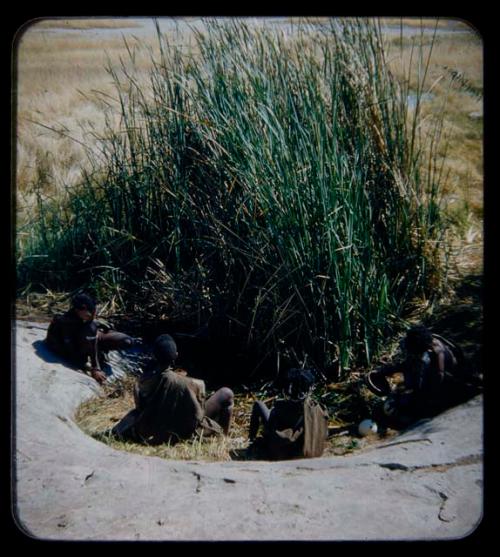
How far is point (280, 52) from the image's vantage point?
16.3 feet

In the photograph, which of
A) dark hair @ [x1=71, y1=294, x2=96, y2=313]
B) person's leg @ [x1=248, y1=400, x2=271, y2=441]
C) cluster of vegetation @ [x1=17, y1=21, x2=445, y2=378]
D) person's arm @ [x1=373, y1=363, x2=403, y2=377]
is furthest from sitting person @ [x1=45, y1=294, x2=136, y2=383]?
person's arm @ [x1=373, y1=363, x2=403, y2=377]

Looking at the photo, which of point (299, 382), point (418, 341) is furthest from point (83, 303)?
point (418, 341)

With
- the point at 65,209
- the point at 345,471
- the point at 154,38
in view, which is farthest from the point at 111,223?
the point at 345,471

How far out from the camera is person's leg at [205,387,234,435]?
4453mm

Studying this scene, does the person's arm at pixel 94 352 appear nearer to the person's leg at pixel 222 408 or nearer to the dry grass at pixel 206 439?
the dry grass at pixel 206 439

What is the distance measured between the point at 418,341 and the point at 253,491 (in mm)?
1352

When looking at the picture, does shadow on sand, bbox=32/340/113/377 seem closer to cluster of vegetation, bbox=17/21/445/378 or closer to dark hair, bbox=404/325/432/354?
cluster of vegetation, bbox=17/21/445/378

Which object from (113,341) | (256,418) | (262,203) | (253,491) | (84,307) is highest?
(262,203)

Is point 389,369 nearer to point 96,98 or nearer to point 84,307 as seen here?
point 84,307

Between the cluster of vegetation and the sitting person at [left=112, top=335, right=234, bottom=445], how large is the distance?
0.86 m

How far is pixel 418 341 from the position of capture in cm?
411

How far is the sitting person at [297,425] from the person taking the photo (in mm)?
3961

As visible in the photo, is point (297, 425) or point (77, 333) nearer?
point (297, 425)

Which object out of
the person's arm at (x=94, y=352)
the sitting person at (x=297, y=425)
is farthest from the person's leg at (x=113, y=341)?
the sitting person at (x=297, y=425)
